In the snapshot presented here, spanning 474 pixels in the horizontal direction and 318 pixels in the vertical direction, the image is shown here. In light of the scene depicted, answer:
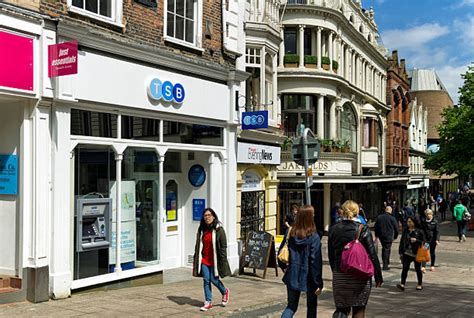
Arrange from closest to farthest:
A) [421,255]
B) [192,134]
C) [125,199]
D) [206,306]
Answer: [206,306] → [125,199] → [421,255] → [192,134]

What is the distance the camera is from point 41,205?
28.9ft

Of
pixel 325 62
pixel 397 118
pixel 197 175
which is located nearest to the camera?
pixel 197 175

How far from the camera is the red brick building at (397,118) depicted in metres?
42.4

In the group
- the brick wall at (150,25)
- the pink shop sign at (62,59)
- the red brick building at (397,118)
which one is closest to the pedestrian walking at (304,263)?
the pink shop sign at (62,59)

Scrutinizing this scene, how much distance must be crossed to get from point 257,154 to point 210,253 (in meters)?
6.48

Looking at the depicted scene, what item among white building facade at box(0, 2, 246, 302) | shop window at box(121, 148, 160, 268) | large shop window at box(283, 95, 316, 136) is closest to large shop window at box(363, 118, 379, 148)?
large shop window at box(283, 95, 316, 136)

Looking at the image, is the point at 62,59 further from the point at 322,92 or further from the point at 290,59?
the point at 322,92

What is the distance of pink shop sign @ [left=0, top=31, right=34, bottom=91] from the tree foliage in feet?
89.2

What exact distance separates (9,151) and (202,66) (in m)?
4.83

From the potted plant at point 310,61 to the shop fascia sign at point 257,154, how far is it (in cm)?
1128

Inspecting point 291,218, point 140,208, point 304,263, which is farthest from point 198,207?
point 304,263

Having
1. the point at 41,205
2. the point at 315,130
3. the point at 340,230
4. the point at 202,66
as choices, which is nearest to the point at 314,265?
the point at 340,230

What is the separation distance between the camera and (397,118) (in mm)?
45312

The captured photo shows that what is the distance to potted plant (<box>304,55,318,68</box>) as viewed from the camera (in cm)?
2664
